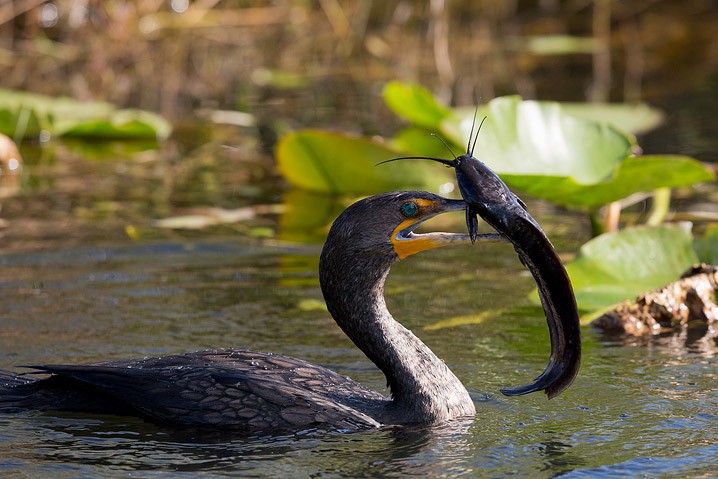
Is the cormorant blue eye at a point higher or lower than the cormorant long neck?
higher

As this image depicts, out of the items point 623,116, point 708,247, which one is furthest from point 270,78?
point 708,247

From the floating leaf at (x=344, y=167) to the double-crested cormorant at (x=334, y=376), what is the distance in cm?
396

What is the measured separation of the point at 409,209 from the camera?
5227 mm

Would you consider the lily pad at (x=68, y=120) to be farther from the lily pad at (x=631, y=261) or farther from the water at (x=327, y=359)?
the lily pad at (x=631, y=261)

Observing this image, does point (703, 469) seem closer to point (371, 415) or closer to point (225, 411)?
point (371, 415)

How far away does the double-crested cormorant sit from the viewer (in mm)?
5145

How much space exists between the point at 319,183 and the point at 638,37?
10072 mm

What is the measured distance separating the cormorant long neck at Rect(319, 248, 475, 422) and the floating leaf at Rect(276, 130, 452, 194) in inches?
156

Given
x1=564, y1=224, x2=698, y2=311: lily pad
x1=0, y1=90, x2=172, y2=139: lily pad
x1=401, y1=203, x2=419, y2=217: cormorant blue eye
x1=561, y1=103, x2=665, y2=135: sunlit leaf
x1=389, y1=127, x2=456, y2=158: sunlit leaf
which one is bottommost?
x1=564, y1=224, x2=698, y2=311: lily pad

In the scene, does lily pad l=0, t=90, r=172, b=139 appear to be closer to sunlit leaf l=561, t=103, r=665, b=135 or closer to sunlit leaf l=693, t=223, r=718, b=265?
sunlit leaf l=561, t=103, r=665, b=135

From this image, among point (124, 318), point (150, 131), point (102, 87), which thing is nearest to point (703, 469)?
point (124, 318)

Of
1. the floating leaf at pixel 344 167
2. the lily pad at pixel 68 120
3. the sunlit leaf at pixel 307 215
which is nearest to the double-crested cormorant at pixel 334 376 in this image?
the sunlit leaf at pixel 307 215

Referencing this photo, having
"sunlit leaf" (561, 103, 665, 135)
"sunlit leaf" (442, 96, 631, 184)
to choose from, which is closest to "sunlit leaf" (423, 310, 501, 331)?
"sunlit leaf" (442, 96, 631, 184)

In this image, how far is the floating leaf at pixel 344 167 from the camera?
9.40 metres
